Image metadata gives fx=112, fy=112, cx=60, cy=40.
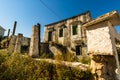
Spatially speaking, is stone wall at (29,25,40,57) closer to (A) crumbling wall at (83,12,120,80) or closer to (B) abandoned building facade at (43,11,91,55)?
(A) crumbling wall at (83,12,120,80)

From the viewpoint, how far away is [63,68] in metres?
3.51

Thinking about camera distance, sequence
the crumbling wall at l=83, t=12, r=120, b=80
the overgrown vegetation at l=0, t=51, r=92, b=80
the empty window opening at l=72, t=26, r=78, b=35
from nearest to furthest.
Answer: the crumbling wall at l=83, t=12, r=120, b=80 → the overgrown vegetation at l=0, t=51, r=92, b=80 → the empty window opening at l=72, t=26, r=78, b=35

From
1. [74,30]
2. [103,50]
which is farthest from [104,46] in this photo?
[74,30]

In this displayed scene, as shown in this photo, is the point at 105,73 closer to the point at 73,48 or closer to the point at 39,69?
the point at 39,69

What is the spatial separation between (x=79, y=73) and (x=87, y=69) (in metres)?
0.25

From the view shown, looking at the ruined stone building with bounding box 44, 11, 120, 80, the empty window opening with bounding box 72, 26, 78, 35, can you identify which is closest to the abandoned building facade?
the empty window opening with bounding box 72, 26, 78, 35

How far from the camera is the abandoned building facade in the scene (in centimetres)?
1591

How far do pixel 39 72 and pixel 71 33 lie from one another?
45.3 ft

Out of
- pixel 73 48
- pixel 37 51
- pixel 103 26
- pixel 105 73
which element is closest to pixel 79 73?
pixel 105 73

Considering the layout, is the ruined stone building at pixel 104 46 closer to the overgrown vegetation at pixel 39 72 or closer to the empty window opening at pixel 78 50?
the overgrown vegetation at pixel 39 72

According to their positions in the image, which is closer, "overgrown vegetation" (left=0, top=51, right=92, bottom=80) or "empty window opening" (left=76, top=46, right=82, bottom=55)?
"overgrown vegetation" (left=0, top=51, right=92, bottom=80)

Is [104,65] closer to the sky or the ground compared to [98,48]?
closer to the ground

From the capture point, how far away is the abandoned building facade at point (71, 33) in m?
15.9

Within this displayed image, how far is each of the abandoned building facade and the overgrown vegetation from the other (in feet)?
38.2
